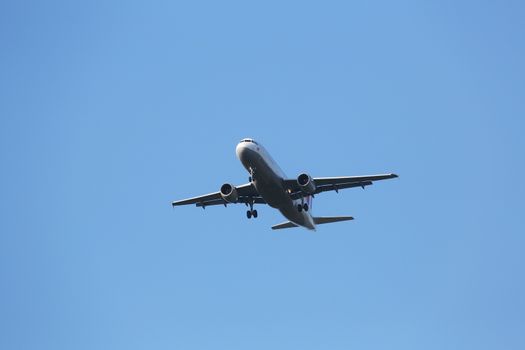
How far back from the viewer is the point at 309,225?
2931 inches

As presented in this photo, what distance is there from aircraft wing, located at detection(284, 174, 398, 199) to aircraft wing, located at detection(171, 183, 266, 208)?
9.43 ft

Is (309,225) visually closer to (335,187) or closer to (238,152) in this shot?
(335,187)

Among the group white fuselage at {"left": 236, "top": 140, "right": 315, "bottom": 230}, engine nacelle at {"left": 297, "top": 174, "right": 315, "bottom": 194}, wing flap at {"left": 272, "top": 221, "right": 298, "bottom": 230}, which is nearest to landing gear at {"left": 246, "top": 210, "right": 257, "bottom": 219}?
white fuselage at {"left": 236, "top": 140, "right": 315, "bottom": 230}

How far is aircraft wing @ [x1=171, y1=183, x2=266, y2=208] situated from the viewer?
71125 millimetres

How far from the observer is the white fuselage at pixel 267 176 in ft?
216

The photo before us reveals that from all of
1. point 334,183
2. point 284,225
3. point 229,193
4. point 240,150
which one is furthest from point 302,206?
point 240,150

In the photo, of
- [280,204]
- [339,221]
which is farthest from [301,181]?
[339,221]

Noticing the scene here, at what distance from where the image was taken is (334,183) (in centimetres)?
7044

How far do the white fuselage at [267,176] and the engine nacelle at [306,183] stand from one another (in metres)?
1.16

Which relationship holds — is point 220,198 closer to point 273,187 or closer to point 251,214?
point 251,214

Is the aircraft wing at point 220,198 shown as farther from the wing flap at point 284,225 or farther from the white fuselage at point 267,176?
the wing flap at point 284,225

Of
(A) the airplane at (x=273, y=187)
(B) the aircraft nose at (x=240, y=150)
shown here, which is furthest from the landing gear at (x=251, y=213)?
(B) the aircraft nose at (x=240, y=150)

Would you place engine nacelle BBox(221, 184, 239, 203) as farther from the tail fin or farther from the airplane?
the tail fin

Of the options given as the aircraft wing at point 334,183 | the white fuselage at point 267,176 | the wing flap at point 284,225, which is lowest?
the white fuselage at point 267,176
